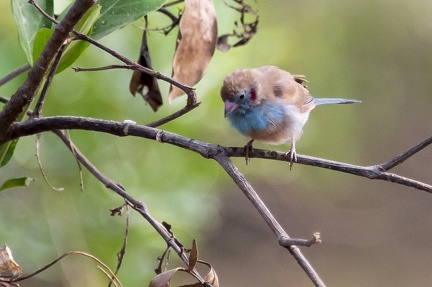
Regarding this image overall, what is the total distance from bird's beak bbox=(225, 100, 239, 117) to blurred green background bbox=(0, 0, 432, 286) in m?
0.29

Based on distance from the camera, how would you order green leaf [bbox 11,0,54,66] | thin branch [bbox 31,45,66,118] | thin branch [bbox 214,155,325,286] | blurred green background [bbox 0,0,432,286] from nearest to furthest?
thin branch [bbox 214,155,325,286], thin branch [bbox 31,45,66,118], green leaf [bbox 11,0,54,66], blurred green background [bbox 0,0,432,286]

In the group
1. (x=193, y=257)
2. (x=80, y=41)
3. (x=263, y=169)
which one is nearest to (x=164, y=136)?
(x=193, y=257)

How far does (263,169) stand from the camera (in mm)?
2711

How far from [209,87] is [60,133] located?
30.0 inches

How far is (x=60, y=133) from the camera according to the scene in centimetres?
138

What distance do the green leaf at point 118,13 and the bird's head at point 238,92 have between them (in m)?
0.50

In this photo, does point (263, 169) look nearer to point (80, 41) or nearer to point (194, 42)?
point (194, 42)

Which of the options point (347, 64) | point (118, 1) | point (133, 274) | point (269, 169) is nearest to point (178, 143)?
point (118, 1)

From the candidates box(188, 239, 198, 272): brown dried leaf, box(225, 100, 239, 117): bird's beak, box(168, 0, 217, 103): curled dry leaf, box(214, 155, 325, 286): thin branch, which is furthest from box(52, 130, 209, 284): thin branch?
box(225, 100, 239, 117): bird's beak

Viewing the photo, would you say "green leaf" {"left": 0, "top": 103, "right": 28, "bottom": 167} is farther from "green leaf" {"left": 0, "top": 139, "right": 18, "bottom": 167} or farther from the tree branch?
the tree branch

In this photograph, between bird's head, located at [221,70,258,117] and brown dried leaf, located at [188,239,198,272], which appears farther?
bird's head, located at [221,70,258,117]

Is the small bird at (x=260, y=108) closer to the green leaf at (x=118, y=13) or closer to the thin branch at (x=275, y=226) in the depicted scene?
the green leaf at (x=118, y=13)

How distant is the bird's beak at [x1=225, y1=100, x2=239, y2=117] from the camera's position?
1.73 m

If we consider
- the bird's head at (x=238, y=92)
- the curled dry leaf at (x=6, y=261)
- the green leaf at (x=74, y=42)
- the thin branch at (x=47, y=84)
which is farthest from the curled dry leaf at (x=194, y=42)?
the curled dry leaf at (x=6, y=261)
